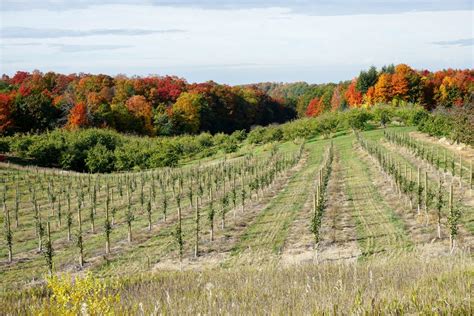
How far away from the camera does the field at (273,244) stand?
554cm

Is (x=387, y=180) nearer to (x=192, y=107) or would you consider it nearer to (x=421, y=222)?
(x=421, y=222)

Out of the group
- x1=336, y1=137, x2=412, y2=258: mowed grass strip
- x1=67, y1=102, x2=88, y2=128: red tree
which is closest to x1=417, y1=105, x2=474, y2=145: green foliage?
x1=336, y1=137, x2=412, y2=258: mowed grass strip

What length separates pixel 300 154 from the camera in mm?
49844

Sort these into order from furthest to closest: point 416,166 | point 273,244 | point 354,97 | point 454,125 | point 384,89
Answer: point 354,97, point 384,89, point 454,125, point 416,166, point 273,244

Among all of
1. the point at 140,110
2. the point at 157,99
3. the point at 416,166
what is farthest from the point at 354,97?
the point at 416,166

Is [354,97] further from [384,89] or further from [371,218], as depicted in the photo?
[371,218]

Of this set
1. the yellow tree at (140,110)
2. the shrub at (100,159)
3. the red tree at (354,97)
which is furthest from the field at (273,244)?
the red tree at (354,97)

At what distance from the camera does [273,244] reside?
20.3 meters

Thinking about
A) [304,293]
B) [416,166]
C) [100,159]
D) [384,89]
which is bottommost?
[100,159]

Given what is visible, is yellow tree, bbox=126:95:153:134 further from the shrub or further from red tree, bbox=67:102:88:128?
the shrub

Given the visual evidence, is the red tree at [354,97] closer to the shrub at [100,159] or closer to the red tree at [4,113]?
the shrub at [100,159]

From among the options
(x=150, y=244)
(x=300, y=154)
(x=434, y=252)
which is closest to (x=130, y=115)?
(x=300, y=154)

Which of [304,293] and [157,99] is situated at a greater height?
[157,99]

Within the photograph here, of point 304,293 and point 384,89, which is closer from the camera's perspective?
point 304,293
